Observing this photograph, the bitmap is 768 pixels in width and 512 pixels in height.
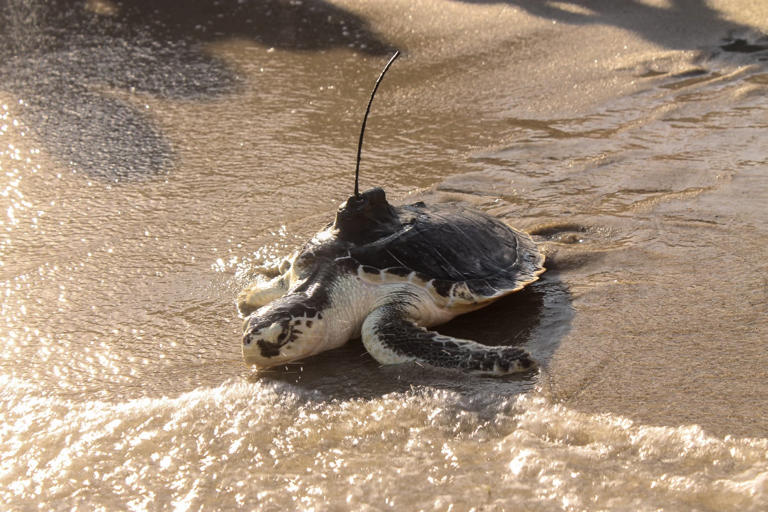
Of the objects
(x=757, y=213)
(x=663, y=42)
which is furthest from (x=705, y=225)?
(x=663, y=42)

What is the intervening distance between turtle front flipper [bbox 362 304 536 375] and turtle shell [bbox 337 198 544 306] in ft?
0.60

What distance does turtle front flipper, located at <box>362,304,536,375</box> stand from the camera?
2.86m

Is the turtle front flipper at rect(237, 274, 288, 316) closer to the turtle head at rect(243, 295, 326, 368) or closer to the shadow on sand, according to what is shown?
the turtle head at rect(243, 295, 326, 368)

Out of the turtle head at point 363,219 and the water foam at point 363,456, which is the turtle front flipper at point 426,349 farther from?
the turtle head at point 363,219

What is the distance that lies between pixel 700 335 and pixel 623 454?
85 centimetres

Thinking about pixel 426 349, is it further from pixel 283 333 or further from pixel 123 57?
pixel 123 57

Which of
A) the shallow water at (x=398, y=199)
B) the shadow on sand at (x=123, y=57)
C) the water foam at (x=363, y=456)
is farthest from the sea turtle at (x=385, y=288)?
the shadow on sand at (x=123, y=57)

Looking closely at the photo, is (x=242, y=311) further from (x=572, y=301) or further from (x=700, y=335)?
(x=700, y=335)

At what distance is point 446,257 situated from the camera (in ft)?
11.1

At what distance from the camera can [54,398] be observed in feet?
9.68

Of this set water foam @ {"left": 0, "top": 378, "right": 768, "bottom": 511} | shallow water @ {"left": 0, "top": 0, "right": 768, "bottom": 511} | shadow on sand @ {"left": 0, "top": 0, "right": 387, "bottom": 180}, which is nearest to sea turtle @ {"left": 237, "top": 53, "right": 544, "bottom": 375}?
shallow water @ {"left": 0, "top": 0, "right": 768, "bottom": 511}

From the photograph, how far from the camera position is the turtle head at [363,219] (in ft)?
11.0

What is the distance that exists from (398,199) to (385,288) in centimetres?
131

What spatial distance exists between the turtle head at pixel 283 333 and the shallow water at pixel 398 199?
0.08 meters
